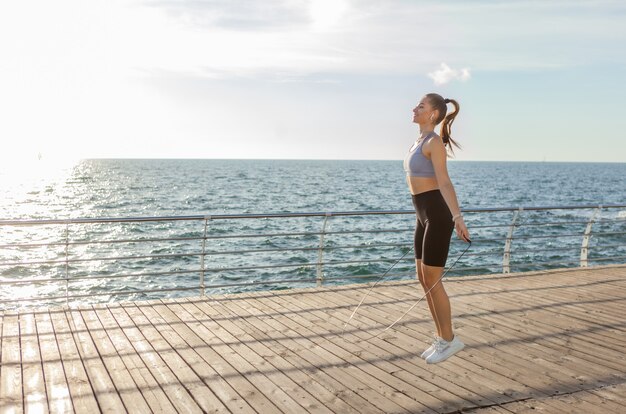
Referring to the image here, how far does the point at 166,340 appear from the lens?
5.54 m

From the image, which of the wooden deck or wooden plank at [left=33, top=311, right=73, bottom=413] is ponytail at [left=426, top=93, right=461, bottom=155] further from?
wooden plank at [left=33, top=311, right=73, bottom=413]

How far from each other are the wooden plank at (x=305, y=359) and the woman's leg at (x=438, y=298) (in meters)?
0.85

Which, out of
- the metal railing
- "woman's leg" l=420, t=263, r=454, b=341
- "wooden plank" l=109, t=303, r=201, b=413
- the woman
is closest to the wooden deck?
"wooden plank" l=109, t=303, r=201, b=413

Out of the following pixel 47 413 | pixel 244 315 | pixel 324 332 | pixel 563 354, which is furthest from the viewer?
pixel 244 315

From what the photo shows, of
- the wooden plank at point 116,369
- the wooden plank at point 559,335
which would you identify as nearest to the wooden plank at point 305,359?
the wooden plank at point 116,369

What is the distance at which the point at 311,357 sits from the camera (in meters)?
5.11

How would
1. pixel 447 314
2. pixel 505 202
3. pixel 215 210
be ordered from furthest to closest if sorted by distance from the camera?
pixel 505 202, pixel 215 210, pixel 447 314

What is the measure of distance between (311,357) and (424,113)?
6.76 feet

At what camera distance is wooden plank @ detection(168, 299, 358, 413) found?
4.21 m

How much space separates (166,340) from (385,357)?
185 centimetres

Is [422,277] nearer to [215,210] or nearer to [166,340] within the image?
[166,340]

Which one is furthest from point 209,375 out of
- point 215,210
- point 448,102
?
point 215,210

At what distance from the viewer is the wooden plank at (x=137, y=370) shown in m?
4.10

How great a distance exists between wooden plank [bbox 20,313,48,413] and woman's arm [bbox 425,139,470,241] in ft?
9.60
